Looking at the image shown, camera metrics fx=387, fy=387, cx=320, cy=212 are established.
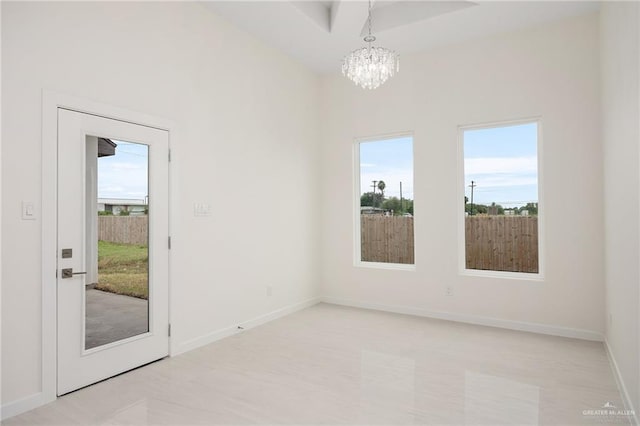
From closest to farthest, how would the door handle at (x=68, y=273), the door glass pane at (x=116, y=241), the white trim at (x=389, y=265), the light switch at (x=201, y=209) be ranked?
the door handle at (x=68, y=273), the door glass pane at (x=116, y=241), the light switch at (x=201, y=209), the white trim at (x=389, y=265)

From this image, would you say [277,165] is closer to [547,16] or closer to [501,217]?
[501,217]

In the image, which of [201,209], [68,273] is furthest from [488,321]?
[68,273]

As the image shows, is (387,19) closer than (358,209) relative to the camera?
Yes

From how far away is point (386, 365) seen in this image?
133 inches

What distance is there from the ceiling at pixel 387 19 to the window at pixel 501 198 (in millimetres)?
1141

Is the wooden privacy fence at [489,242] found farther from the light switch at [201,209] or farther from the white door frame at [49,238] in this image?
the white door frame at [49,238]

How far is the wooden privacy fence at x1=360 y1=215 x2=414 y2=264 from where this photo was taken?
208 inches

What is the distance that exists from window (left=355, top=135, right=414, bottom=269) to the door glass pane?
3.09 meters

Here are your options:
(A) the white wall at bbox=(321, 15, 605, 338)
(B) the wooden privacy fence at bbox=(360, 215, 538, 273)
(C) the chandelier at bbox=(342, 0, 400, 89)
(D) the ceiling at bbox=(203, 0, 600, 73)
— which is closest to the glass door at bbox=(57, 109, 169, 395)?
(D) the ceiling at bbox=(203, 0, 600, 73)

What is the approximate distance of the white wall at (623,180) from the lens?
2.29m

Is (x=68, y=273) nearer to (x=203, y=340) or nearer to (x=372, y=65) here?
(x=203, y=340)

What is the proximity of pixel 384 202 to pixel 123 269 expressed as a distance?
349cm

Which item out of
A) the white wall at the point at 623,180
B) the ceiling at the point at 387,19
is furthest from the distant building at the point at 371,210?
the white wall at the point at 623,180

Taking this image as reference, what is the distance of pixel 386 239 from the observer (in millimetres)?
5488
